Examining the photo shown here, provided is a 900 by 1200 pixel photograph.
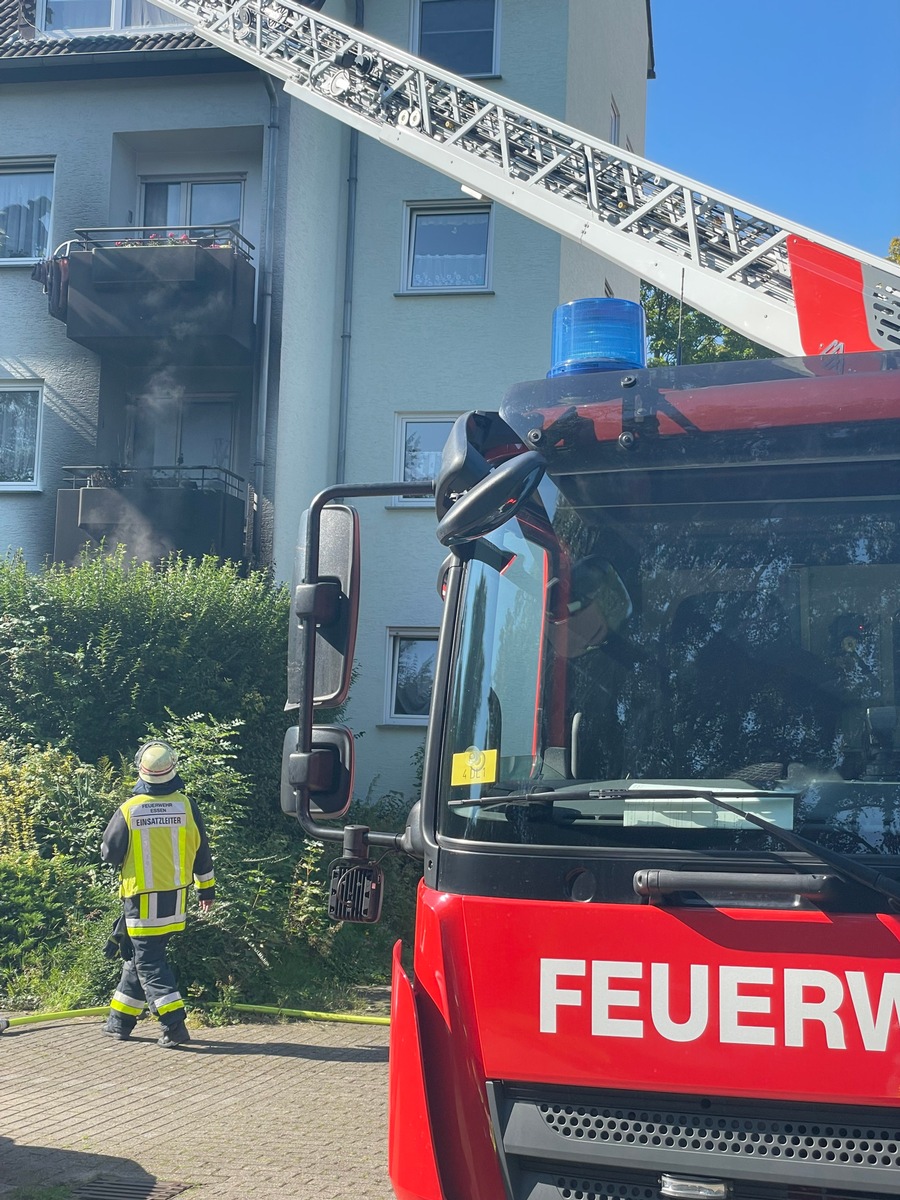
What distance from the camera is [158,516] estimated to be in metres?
15.3

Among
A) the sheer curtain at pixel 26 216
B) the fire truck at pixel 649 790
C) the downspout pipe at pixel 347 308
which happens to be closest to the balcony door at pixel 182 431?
the downspout pipe at pixel 347 308

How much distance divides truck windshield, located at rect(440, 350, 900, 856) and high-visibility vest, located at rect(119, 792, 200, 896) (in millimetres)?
5484

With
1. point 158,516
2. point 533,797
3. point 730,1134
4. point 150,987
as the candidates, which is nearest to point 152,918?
point 150,987

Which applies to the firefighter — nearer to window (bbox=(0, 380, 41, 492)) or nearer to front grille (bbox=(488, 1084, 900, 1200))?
front grille (bbox=(488, 1084, 900, 1200))

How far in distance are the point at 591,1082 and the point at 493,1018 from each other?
25cm

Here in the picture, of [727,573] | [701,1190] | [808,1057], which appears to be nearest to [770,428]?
[727,573]

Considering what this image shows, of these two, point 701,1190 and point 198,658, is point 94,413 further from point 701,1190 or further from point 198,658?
point 701,1190

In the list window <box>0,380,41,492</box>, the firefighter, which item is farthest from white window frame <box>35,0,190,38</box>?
the firefighter

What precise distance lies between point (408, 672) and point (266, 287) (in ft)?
17.5

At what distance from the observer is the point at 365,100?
28.5 feet

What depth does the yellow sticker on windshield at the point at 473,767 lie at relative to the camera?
3002 mm

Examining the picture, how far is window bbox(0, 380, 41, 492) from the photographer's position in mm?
17078

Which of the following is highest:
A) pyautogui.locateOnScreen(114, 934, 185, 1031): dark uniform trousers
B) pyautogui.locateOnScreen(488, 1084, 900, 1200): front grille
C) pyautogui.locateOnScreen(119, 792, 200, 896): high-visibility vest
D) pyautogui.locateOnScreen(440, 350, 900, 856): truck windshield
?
pyautogui.locateOnScreen(440, 350, 900, 856): truck windshield

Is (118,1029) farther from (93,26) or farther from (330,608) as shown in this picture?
(93,26)
